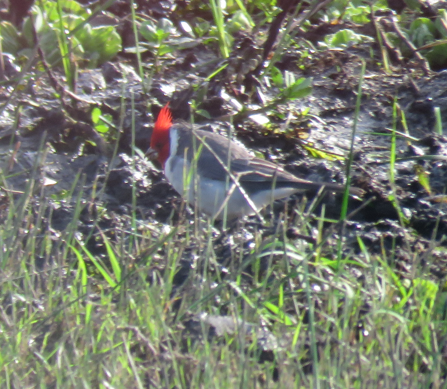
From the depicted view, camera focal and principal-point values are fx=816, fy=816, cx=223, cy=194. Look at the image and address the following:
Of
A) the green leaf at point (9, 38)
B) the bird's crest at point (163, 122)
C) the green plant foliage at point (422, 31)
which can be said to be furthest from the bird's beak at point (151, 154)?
the green plant foliage at point (422, 31)

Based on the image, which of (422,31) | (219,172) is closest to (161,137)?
(219,172)

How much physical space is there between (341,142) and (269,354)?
224 centimetres

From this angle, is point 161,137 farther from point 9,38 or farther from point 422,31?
point 422,31

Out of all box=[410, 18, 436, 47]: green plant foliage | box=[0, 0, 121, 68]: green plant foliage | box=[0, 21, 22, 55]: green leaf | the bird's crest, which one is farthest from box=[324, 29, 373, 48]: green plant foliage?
box=[0, 21, 22, 55]: green leaf

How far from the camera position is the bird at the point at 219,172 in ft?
12.9

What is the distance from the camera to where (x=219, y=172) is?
4340mm

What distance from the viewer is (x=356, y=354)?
219 cm

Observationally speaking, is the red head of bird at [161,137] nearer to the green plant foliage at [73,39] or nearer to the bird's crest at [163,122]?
the bird's crest at [163,122]

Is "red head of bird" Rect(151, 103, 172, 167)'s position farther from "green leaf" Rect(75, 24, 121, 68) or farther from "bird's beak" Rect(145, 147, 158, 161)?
"green leaf" Rect(75, 24, 121, 68)

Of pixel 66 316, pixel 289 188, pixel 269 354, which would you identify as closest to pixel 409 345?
pixel 269 354

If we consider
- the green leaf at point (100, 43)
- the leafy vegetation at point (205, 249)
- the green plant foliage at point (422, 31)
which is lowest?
the leafy vegetation at point (205, 249)

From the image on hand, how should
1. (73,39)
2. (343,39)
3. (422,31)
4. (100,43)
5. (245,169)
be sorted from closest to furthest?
(245,169), (73,39), (100,43), (422,31), (343,39)

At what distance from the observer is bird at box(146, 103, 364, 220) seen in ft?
12.9

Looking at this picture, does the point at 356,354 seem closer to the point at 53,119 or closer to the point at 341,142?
the point at 341,142
